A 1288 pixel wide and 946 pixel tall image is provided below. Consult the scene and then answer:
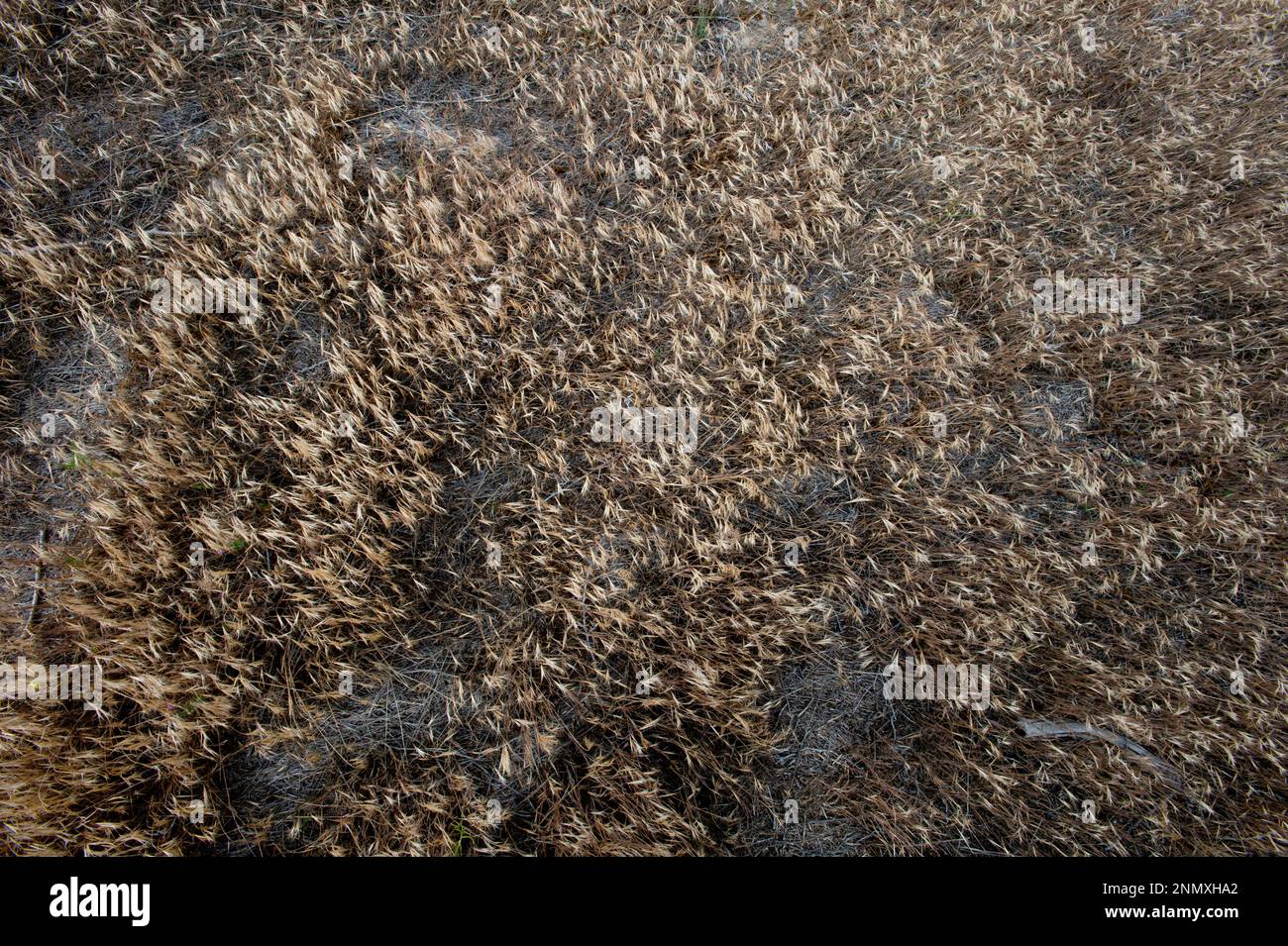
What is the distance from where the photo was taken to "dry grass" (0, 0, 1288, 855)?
2.89 metres

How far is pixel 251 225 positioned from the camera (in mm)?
3615

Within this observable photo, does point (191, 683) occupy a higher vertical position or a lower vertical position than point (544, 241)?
lower

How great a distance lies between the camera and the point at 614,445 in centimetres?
346

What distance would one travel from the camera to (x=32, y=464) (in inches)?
124

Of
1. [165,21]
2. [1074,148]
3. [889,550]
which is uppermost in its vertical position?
[165,21]

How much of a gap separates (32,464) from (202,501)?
102 cm

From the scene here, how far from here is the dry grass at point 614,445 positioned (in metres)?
2.89
